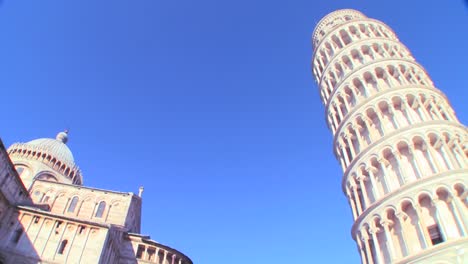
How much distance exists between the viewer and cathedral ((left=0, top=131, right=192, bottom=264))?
21.2 meters

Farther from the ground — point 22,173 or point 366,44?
point 366,44

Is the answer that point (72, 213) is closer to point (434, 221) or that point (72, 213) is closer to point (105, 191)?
point (105, 191)

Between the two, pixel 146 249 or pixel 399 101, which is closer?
pixel 399 101

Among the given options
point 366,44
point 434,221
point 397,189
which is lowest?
point 434,221

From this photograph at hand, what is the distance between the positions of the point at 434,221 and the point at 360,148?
221 inches

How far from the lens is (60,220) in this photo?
73.8 ft

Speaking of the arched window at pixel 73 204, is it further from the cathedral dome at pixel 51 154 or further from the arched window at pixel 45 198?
the cathedral dome at pixel 51 154

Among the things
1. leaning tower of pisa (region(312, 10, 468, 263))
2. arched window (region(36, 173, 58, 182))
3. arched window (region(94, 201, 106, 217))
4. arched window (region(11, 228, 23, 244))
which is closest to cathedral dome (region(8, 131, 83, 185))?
arched window (region(36, 173, 58, 182))

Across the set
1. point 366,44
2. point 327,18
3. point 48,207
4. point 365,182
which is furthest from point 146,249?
point 327,18

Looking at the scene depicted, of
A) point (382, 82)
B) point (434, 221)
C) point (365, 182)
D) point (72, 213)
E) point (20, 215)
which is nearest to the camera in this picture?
point (434, 221)

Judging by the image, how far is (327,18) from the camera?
99.2ft

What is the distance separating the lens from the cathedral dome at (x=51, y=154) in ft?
120

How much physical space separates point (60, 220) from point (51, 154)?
1796cm

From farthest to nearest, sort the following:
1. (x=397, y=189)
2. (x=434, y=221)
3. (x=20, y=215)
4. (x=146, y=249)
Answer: (x=146, y=249), (x=20, y=215), (x=397, y=189), (x=434, y=221)
